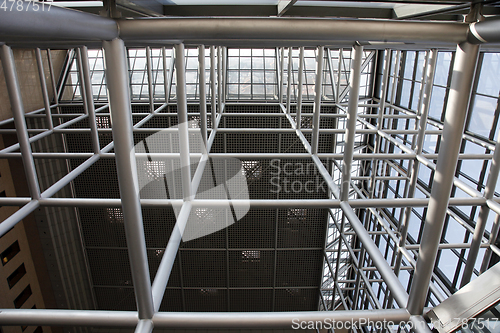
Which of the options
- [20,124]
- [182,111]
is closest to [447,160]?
[182,111]

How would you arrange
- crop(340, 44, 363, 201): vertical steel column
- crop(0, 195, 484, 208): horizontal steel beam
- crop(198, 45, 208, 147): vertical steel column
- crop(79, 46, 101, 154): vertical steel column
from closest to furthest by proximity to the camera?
crop(340, 44, 363, 201): vertical steel column
crop(0, 195, 484, 208): horizontal steel beam
crop(198, 45, 208, 147): vertical steel column
crop(79, 46, 101, 154): vertical steel column

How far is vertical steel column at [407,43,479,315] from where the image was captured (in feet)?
5.23

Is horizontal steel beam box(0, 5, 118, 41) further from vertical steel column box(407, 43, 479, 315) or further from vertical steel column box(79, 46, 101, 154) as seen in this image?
vertical steel column box(79, 46, 101, 154)

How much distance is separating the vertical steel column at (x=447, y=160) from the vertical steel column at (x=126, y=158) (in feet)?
5.24

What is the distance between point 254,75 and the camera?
38.9 ft

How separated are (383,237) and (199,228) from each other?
22.4ft

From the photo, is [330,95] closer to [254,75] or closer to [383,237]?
[254,75]

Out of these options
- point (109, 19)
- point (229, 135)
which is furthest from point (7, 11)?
point (229, 135)

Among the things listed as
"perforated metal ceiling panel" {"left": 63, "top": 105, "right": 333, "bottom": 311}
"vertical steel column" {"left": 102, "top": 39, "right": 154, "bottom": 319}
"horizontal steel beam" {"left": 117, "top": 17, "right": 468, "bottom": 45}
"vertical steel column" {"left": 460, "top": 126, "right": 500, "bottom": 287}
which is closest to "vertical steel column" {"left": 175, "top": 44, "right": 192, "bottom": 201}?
"vertical steel column" {"left": 102, "top": 39, "right": 154, "bottom": 319}

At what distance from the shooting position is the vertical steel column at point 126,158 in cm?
151

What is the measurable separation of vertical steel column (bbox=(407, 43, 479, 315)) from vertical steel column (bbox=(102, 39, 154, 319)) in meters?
1.60

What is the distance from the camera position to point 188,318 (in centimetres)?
189

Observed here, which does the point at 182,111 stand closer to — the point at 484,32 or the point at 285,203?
the point at 285,203

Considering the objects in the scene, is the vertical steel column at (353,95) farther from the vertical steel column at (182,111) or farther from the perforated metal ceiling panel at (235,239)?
the perforated metal ceiling panel at (235,239)
